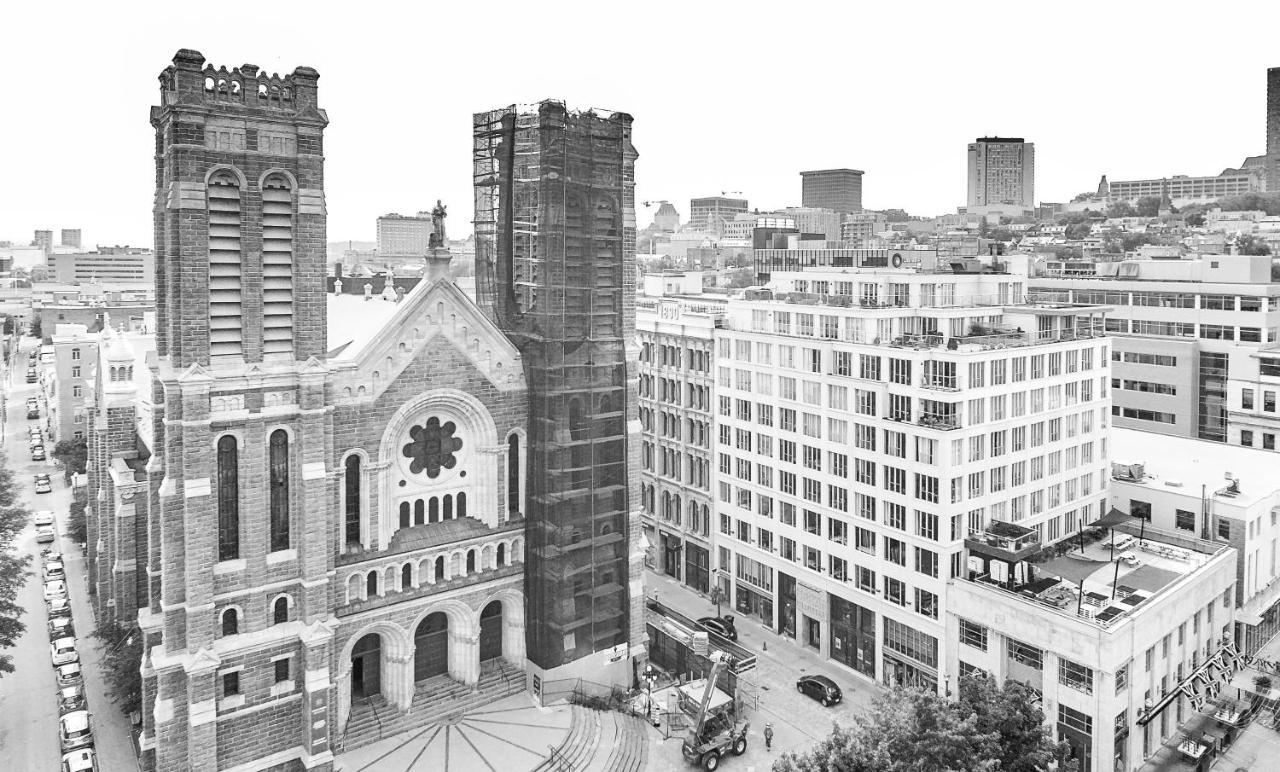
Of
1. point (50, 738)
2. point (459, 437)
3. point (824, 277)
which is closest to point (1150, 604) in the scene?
point (824, 277)

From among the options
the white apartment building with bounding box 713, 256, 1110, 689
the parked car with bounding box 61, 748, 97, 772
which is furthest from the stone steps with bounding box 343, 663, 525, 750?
the white apartment building with bounding box 713, 256, 1110, 689

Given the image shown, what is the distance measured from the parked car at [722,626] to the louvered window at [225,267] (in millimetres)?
35791

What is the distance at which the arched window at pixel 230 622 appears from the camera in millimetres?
40906

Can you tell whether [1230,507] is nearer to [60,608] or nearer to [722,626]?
[722,626]

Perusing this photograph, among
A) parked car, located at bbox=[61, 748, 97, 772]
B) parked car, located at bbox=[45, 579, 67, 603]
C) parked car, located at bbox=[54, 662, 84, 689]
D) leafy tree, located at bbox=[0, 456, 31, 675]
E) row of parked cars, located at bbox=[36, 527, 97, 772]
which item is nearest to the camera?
parked car, located at bbox=[61, 748, 97, 772]

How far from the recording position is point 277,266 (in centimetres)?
4231

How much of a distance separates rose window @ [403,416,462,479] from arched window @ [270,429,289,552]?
20.3 ft

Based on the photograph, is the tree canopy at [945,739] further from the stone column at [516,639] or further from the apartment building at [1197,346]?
the apartment building at [1197,346]

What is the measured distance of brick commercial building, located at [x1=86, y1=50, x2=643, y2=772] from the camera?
131 ft

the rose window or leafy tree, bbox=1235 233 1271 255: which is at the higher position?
leafy tree, bbox=1235 233 1271 255

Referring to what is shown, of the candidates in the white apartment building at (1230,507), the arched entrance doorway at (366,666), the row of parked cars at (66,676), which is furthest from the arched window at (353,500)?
the white apartment building at (1230,507)

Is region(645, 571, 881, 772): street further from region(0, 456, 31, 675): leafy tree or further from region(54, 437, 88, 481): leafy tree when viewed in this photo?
region(54, 437, 88, 481): leafy tree

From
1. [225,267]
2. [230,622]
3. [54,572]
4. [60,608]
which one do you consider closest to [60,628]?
[60,608]

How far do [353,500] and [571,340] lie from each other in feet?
46.3
